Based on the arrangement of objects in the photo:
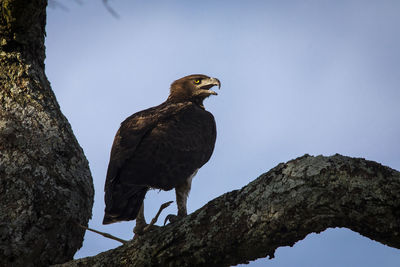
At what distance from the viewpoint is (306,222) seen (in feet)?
10.1

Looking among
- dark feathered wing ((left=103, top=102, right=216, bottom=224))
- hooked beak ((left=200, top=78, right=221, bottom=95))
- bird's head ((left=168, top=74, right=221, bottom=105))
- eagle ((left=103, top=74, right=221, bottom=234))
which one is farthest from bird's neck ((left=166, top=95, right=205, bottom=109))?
dark feathered wing ((left=103, top=102, right=216, bottom=224))

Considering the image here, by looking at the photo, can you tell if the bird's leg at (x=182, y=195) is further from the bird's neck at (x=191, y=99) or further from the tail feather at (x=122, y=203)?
the bird's neck at (x=191, y=99)

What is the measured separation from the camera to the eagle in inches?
200

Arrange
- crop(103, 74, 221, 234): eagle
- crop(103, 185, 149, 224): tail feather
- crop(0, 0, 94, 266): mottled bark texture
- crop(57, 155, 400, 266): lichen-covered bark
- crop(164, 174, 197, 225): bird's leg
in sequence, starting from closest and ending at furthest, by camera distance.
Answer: crop(57, 155, 400, 266): lichen-covered bark
crop(0, 0, 94, 266): mottled bark texture
crop(103, 185, 149, 224): tail feather
crop(103, 74, 221, 234): eagle
crop(164, 174, 197, 225): bird's leg

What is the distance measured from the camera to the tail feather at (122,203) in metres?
4.96

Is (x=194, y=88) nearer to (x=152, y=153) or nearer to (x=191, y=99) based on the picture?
(x=191, y=99)

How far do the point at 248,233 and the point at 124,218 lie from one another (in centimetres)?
204

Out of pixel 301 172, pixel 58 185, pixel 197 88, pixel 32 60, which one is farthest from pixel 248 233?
pixel 197 88

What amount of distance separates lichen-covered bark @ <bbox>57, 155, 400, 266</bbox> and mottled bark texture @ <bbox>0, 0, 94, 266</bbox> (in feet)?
3.67

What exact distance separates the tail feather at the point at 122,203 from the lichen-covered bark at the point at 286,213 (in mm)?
1393

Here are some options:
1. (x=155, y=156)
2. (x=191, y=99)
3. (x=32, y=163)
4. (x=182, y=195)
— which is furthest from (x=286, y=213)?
(x=191, y=99)

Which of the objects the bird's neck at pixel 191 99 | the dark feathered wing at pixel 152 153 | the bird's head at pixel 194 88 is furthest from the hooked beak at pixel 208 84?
the dark feathered wing at pixel 152 153

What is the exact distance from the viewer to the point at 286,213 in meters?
3.10

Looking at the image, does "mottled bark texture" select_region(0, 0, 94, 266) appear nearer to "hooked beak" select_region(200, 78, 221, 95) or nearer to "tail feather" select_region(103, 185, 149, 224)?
"tail feather" select_region(103, 185, 149, 224)
